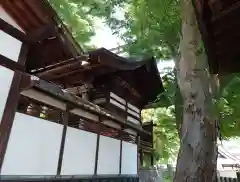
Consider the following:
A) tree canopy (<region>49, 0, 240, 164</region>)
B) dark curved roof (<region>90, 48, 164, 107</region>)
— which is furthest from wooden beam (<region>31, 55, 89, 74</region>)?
tree canopy (<region>49, 0, 240, 164</region>)

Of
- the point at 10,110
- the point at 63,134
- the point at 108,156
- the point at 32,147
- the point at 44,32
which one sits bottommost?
the point at 32,147

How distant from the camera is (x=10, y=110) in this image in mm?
4898

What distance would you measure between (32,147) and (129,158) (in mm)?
5354

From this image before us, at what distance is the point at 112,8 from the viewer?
39.5ft

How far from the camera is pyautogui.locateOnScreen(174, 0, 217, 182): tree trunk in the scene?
4.77m

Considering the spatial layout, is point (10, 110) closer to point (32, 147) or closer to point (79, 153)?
point (32, 147)

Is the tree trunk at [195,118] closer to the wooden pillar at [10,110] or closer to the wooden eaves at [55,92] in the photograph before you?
the wooden eaves at [55,92]

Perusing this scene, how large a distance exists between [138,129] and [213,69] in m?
6.53

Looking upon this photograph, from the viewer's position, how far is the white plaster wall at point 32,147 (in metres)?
4.79

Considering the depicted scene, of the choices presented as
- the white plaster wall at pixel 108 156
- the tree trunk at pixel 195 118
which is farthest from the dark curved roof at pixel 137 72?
the tree trunk at pixel 195 118

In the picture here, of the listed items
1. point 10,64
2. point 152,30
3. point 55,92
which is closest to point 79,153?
point 55,92

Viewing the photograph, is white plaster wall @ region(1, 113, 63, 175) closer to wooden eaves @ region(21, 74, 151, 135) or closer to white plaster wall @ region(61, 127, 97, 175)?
white plaster wall @ region(61, 127, 97, 175)

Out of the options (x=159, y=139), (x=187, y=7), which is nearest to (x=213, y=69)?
(x=187, y=7)

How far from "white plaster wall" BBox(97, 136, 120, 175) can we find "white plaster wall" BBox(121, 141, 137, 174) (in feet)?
1.80
